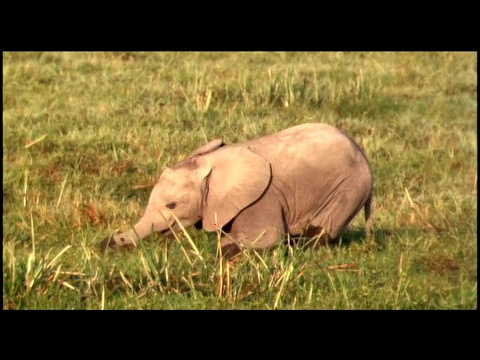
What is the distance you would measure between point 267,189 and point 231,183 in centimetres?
24

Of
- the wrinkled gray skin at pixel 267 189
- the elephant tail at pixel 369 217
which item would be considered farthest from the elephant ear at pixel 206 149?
the elephant tail at pixel 369 217

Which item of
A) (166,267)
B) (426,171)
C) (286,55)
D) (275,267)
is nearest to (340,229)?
(275,267)

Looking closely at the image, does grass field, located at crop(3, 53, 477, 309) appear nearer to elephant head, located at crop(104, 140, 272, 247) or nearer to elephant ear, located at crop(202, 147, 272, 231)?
elephant head, located at crop(104, 140, 272, 247)

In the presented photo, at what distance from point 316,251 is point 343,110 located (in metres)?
4.64

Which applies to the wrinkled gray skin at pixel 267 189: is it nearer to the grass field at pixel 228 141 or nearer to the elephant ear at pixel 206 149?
the elephant ear at pixel 206 149

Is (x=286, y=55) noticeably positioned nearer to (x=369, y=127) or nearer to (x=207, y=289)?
(x=369, y=127)

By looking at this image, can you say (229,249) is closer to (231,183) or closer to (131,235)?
(231,183)

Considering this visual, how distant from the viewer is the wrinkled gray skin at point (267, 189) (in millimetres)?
8453

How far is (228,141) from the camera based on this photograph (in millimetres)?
11805

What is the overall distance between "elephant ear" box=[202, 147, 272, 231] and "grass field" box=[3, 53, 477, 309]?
0.83ft

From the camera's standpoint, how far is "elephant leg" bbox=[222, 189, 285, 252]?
8.38m

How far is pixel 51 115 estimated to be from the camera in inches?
485

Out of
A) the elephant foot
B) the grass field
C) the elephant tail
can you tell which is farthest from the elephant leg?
the elephant tail

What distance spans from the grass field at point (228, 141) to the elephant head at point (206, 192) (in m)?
0.15
